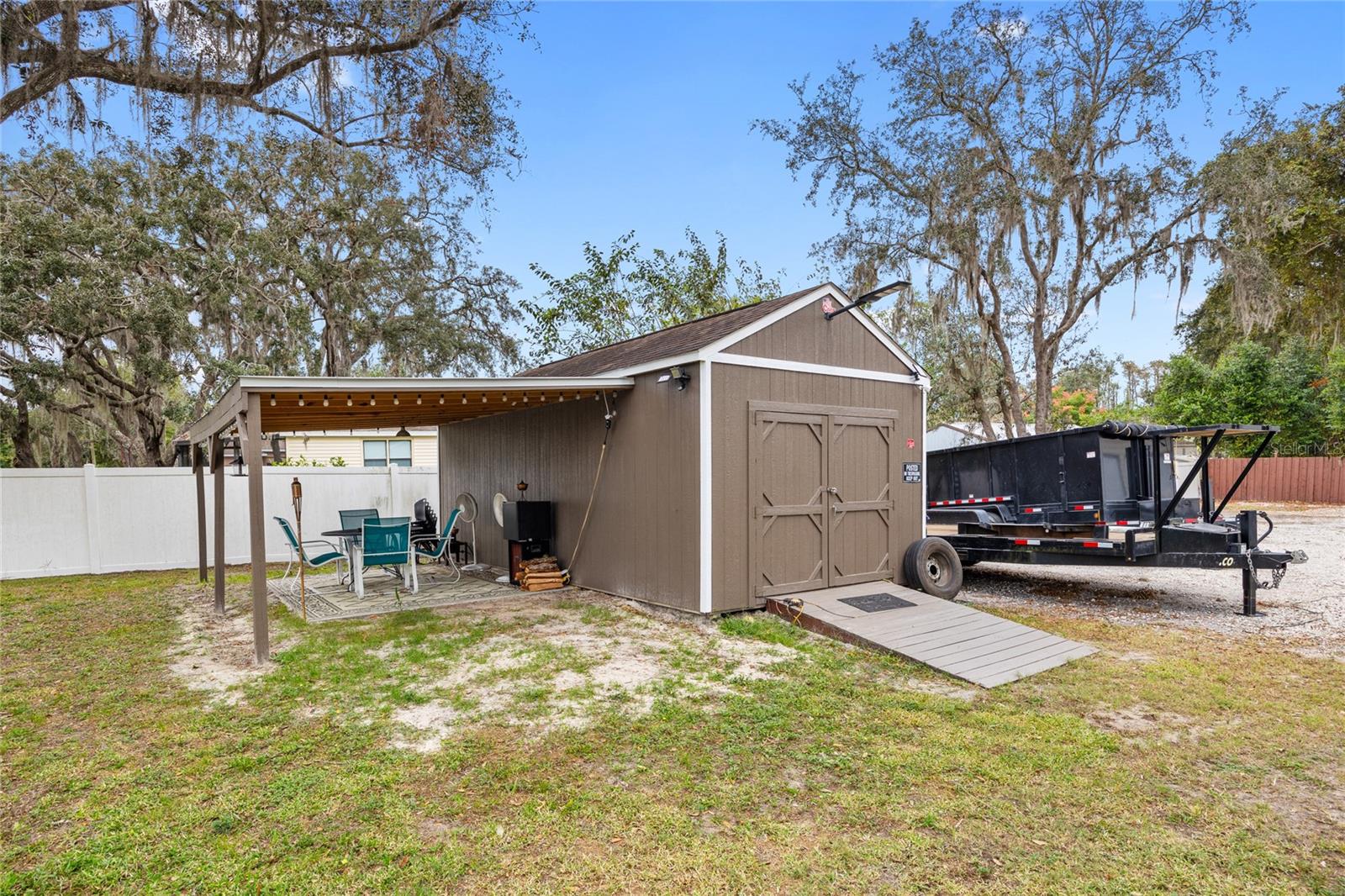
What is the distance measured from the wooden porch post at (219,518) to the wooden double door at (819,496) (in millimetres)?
5197

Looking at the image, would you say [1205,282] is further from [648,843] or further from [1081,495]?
[648,843]

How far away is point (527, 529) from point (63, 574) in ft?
21.7

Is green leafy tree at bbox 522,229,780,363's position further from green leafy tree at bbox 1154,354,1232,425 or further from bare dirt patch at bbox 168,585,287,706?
green leafy tree at bbox 1154,354,1232,425

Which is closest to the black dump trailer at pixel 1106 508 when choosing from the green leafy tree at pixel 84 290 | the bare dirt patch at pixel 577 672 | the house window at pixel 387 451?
the bare dirt patch at pixel 577 672

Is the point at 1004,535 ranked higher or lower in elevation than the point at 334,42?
lower

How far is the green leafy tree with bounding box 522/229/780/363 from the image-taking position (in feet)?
62.0

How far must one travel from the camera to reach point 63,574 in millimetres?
9188

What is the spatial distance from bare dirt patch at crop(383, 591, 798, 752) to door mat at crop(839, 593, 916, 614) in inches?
45.3

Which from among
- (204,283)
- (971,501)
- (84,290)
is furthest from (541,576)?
(204,283)

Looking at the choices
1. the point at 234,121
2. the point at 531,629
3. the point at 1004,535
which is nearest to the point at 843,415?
the point at 1004,535

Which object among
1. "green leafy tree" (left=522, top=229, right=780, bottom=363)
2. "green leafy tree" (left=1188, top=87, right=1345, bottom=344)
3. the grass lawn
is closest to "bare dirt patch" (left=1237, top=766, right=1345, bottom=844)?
the grass lawn

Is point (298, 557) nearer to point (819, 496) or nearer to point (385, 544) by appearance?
point (385, 544)

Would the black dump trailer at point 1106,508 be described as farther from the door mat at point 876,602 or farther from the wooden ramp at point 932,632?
the wooden ramp at point 932,632

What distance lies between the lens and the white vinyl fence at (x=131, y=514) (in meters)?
8.96
